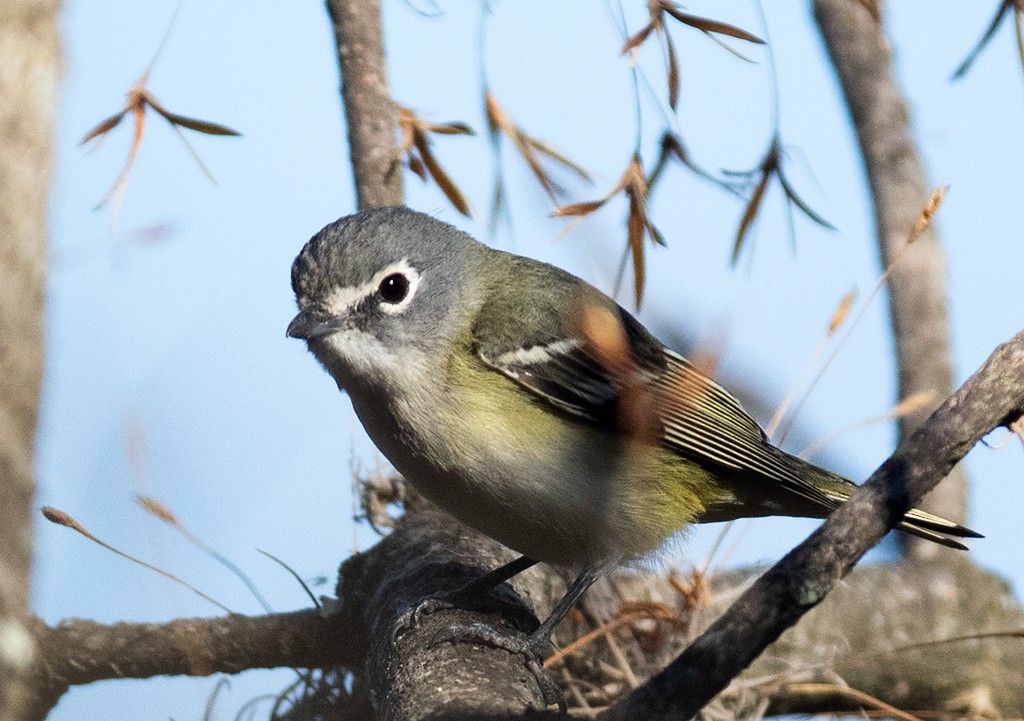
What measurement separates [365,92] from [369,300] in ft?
3.49

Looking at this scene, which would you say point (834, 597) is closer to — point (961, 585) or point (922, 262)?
point (961, 585)

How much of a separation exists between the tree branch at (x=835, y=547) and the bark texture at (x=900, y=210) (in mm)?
2905

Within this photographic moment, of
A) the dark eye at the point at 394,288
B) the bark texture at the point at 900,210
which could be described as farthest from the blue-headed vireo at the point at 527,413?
the bark texture at the point at 900,210

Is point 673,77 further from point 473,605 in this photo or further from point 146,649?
point 146,649

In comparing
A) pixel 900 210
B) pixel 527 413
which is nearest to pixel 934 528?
pixel 527 413

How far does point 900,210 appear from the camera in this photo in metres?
4.97

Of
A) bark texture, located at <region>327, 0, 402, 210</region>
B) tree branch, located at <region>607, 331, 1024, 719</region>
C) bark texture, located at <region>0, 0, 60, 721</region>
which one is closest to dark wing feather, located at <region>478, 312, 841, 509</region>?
bark texture, located at <region>327, 0, 402, 210</region>

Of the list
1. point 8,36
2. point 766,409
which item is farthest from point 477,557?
point 8,36

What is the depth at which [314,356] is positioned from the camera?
316cm

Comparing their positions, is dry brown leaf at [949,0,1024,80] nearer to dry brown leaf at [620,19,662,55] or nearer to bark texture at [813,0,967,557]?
dry brown leaf at [620,19,662,55]

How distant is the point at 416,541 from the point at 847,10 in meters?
3.53

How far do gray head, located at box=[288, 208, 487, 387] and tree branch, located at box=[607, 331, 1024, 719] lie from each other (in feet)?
5.17

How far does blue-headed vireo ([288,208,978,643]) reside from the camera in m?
2.97

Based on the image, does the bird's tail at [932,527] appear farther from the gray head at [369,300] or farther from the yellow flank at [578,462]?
the gray head at [369,300]
